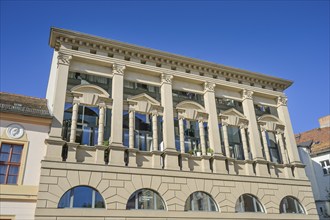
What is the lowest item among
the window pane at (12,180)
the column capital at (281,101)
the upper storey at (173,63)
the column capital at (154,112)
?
the window pane at (12,180)

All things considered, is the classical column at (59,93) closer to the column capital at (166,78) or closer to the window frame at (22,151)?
the window frame at (22,151)

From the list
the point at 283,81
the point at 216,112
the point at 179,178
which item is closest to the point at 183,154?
the point at 179,178

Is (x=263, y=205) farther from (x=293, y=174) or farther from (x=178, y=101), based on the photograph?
(x=178, y=101)

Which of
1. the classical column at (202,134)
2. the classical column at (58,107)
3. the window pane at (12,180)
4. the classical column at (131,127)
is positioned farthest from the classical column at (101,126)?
the classical column at (202,134)

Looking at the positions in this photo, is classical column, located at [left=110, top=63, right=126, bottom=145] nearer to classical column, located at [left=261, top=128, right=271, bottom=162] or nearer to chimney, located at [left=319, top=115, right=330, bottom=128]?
classical column, located at [left=261, top=128, right=271, bottom=162]

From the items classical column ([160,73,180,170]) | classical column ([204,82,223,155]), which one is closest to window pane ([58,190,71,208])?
classical column ([160,73,180,170])

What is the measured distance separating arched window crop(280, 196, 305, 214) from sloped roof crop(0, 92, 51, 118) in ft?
51.7

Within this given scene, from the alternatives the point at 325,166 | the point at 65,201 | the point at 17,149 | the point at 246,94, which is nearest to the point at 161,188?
the point at 65,201

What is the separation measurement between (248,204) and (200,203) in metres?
→ 3.48

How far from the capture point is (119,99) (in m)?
18.3

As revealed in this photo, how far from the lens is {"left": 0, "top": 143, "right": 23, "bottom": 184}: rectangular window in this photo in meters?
14.5

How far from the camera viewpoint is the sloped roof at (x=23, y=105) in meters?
15.6

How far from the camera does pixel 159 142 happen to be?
1870 cm

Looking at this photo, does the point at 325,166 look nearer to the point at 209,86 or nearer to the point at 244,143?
the point at 244,143
